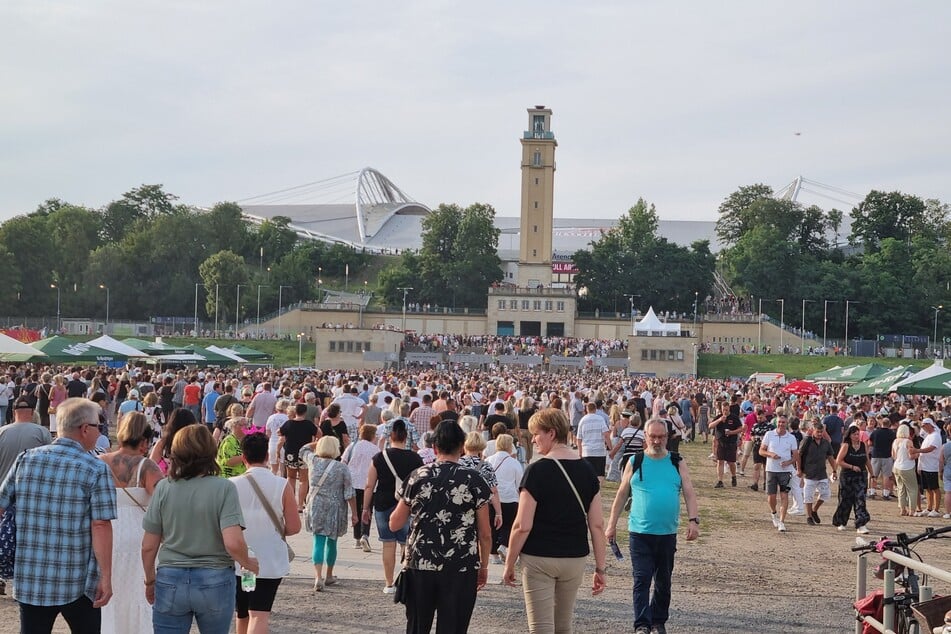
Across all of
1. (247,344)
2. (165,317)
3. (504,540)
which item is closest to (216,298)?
(165,317)

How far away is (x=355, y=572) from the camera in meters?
9.64

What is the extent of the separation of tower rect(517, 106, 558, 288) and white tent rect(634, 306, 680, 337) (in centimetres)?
1988

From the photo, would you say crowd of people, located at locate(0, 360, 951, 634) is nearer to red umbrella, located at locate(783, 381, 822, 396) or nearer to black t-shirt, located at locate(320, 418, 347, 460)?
black t-shirt, located at locate(320, 418, 347, 460)

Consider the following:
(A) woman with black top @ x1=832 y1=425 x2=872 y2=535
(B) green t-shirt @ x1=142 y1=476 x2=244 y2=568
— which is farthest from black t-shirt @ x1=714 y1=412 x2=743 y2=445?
(B) green t-shirt @ x1=142 y1=476 x2=244 y2=568

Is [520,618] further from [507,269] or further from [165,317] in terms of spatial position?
[507,269]

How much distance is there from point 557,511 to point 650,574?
172 cm

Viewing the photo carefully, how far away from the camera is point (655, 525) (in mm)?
7211

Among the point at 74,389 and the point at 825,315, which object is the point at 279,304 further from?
the point at 74,389

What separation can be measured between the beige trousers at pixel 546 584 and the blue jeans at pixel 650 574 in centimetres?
147

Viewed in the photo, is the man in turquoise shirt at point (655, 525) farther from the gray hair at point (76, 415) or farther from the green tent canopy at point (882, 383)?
the green tent canopy at point (882, 383)

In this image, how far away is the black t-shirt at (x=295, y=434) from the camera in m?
11.9

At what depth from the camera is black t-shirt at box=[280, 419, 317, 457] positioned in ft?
38.9

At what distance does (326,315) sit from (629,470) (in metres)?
72.8

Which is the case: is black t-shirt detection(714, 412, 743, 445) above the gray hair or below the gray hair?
below
